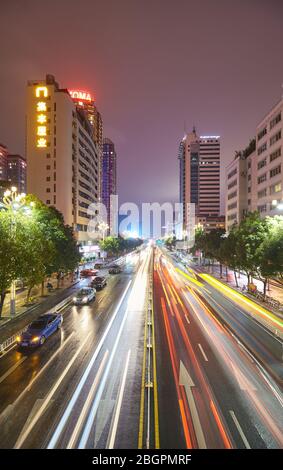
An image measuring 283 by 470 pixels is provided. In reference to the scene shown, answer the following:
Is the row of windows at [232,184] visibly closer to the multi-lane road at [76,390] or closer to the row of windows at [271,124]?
the row of windows at [271,124]

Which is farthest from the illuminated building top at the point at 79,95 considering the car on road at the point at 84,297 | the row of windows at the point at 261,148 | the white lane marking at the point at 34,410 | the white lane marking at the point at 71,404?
the white lane marking at the point at 34,410

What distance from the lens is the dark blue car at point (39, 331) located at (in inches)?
815

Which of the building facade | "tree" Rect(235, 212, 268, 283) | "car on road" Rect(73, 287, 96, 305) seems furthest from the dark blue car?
the building facade

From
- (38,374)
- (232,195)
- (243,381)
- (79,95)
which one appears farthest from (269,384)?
(79,95)

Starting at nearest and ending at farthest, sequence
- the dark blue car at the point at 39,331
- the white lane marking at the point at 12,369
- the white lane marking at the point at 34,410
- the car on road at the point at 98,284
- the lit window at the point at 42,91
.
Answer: the white lane marking at the point at 34,410 → the white lane marking at the point at 12,369 → the dark blue car at the point at 39,331 → the car on road at the point at 98,284 → the lit window at the point at 42,91

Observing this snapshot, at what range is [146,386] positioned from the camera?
598 inches

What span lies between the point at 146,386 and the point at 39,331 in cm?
993

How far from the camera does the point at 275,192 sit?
60.1m

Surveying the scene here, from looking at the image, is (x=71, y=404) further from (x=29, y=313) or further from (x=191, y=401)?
(x=29, y=313)

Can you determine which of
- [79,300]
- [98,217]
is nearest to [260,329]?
[79,300]

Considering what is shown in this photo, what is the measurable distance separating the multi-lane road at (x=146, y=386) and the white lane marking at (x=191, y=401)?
4 centimetres

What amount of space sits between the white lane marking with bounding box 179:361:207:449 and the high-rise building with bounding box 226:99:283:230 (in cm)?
3801

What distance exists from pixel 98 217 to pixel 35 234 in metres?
93.5

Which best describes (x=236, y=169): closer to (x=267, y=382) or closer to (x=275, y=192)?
(x=275, y=192)
